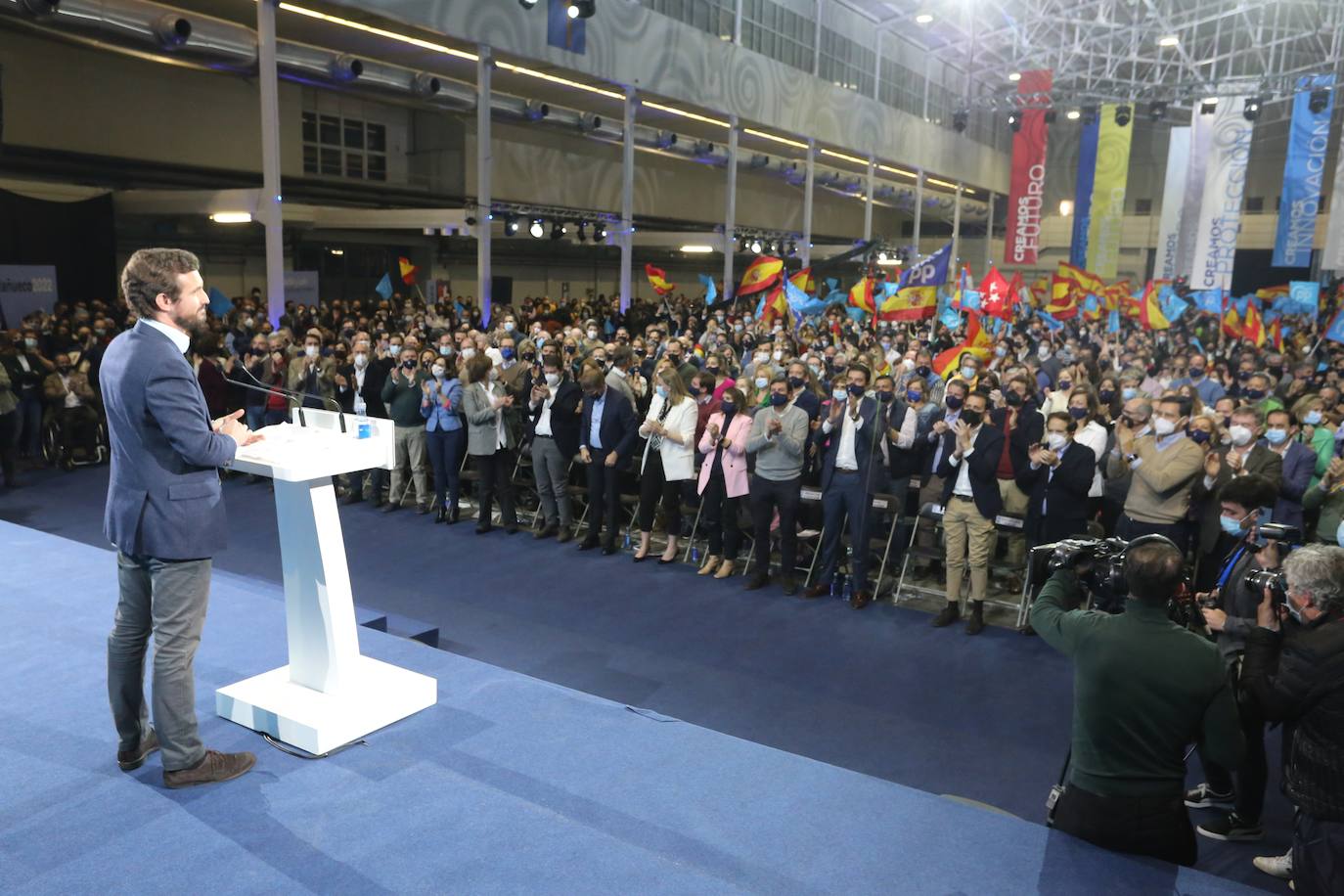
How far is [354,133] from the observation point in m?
22.4

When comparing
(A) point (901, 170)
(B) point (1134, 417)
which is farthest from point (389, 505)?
(A) point (901, 170)

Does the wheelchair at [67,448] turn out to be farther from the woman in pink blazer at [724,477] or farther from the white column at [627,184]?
the white column at [627,184]

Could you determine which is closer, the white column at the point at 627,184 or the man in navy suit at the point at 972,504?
the man in navy suit at the point at 972,504

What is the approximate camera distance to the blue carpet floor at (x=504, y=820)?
8.93ft

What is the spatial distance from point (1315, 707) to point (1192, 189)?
23002mm

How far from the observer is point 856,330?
17141 millimetres

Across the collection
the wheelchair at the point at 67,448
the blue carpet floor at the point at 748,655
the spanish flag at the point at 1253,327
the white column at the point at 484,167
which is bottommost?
the blue carpet floor at the point at 748,655

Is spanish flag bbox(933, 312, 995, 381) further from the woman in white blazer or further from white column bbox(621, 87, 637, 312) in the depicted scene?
white column bbox(621, 87, 637, 312)

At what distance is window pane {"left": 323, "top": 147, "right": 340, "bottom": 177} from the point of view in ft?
71.3

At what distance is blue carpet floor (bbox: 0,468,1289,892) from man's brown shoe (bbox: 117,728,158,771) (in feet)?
8.28

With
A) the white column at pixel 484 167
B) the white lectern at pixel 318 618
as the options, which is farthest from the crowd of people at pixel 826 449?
the white column at pixel 484 167

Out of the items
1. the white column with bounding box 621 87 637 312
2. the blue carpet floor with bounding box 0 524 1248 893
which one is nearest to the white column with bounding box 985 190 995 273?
the white column with bounding box 621 87 637 312

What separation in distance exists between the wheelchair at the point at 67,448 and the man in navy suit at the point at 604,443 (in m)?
6.39

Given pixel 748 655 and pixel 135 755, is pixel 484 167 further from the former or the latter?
pixel 135 755
